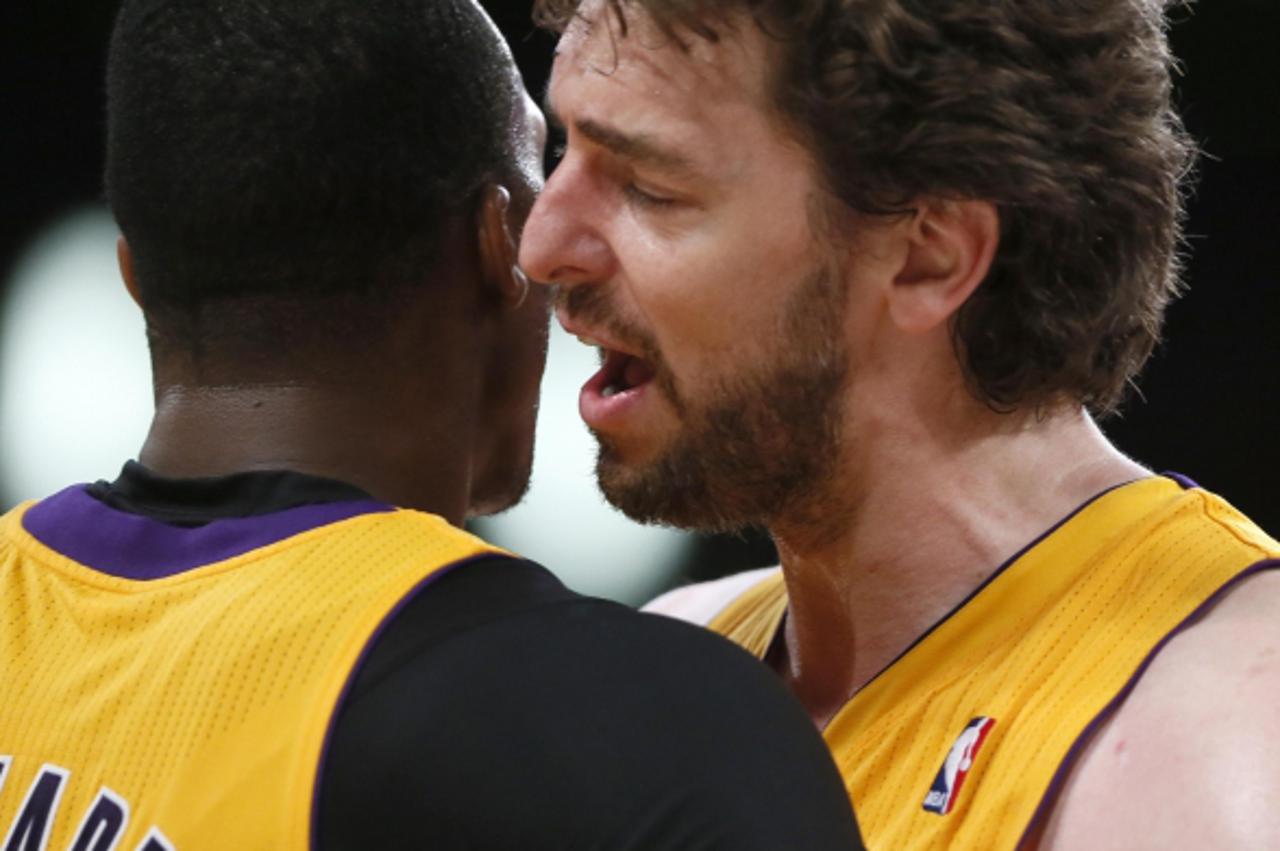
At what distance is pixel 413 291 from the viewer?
125 cm

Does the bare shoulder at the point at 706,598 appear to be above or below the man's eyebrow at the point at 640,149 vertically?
below

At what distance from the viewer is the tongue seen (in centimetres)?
168

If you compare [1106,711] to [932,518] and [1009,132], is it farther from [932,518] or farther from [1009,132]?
[1009,132]

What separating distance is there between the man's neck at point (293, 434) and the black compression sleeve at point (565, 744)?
18cm

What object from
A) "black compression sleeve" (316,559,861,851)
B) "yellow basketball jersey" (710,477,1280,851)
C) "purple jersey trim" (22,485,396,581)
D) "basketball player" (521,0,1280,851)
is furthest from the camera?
"basketball player" (521,0,1280,851)

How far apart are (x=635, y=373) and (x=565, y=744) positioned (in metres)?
0.73

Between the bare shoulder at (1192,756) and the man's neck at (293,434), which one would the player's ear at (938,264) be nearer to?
the bare shoulder at (1192,756)

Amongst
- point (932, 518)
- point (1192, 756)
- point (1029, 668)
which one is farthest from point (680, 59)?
point (1192, 756)

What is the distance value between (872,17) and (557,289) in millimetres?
380

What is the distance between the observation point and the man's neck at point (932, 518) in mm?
1634

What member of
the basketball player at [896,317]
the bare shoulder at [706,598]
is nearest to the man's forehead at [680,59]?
the basketball player at [896,317]

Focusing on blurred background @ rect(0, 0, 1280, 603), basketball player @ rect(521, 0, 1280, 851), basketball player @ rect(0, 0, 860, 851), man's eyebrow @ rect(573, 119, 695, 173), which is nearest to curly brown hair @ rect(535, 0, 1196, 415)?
basketball player @ rect(521, 0, 1280, 851)

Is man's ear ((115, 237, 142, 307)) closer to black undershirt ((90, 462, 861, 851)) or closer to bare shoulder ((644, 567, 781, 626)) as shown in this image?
black undershirt ((90, 462, 861, 851))

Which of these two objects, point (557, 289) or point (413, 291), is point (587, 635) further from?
point (557, 289)
